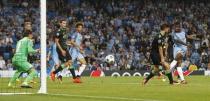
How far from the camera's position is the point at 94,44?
1731 inches

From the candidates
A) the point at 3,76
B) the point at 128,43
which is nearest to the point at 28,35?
the point at 3,76

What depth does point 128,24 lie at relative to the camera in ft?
157

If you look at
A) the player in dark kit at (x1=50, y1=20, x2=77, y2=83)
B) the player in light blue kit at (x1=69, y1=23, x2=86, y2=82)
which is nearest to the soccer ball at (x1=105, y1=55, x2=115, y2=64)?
the player in light blue kit at (x1=69, y1=23, x2=86, y2=82)

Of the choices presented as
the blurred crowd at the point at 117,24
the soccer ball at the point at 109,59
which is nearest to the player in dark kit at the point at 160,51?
the blurred crowd at the point at 117,24

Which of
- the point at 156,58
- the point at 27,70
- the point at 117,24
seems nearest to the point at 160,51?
the point at 156,58

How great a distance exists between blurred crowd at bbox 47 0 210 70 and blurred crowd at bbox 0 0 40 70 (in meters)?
0.98

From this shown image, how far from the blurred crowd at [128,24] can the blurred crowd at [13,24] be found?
978 mm

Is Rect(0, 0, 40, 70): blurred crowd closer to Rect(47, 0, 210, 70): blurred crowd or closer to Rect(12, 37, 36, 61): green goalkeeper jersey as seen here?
Rect(47, 0, 210, 70): blurred crowd

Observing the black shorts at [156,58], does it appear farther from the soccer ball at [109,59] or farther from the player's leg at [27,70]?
the soccer ball at [109,59]

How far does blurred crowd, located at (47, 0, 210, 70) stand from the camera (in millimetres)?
43781

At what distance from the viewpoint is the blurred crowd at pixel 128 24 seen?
43.8 meters

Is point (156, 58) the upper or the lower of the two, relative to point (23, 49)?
lower

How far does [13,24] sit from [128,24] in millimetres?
8651

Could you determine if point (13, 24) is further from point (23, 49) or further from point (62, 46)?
point (23, 49)
